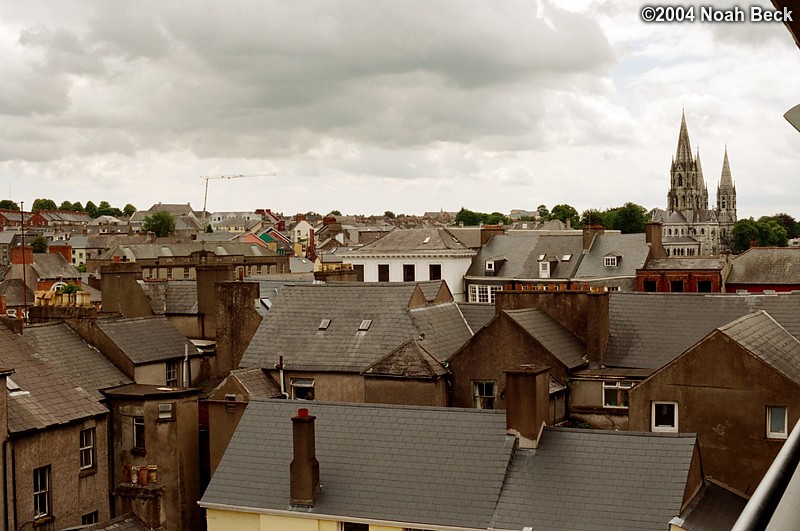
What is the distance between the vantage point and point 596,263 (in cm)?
7138

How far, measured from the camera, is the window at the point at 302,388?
3538 cm

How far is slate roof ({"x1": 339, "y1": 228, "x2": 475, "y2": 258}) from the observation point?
69625 mm

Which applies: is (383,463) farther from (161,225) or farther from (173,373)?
(161,225)

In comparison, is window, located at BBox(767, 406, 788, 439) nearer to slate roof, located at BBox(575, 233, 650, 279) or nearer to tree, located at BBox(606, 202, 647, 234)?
slate roof, located at BBox(575, 233, 650, 279)

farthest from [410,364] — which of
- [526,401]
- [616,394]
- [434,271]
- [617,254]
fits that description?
[617,254]

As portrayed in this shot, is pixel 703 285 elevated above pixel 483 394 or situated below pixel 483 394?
above

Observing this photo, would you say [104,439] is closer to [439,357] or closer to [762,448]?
[439,357]

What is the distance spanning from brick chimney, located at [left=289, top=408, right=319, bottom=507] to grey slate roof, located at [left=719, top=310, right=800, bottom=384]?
1268cm

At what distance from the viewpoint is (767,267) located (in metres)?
78.2

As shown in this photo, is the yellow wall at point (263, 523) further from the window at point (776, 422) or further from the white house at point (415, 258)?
the white house at point (415, 258)

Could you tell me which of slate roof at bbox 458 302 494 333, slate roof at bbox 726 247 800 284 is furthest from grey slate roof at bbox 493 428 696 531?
slate roof at bbox 726 247 800 284

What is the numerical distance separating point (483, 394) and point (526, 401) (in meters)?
9.13

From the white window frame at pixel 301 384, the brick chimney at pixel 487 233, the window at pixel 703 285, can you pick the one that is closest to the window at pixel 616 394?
the white window frame at pixel 301 384

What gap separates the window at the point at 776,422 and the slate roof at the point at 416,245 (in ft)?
147
